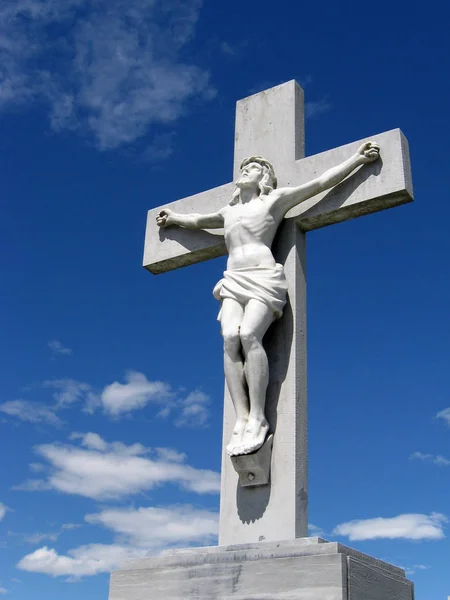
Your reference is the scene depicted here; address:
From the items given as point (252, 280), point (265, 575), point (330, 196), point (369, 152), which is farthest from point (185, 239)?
point (265, 575)

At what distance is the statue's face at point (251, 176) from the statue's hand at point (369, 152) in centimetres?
94

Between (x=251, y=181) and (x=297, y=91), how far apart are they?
1324 mm

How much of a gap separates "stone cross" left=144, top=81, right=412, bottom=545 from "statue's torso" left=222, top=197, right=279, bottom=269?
0.24 metres

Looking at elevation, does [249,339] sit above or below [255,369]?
above

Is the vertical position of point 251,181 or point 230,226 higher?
point 251,181

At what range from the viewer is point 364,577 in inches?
195

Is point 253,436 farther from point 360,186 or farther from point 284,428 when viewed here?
point 360,186

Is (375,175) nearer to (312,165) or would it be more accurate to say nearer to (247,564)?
(312,165)

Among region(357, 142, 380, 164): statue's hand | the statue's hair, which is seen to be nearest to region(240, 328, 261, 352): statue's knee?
the statue's hair

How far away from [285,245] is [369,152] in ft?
3.59

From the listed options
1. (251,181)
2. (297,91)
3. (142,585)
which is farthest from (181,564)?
(297,91)

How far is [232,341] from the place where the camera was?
6.15 m

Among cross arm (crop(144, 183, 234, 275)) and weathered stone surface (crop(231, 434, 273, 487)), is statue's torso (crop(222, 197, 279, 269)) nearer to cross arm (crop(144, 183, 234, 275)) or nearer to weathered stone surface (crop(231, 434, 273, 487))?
cross arm (crop(144, 183, 234, 275))

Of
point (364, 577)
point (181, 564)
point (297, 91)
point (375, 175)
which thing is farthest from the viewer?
point (297, 91)
